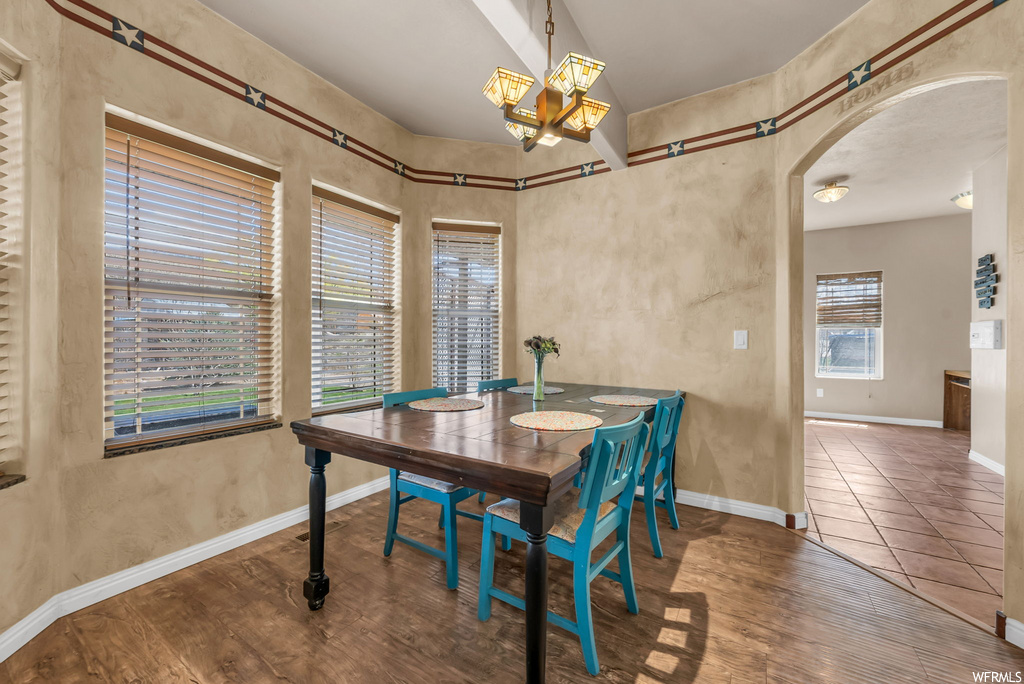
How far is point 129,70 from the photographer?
2.03 m

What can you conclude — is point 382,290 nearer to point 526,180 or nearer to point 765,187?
point 526,180

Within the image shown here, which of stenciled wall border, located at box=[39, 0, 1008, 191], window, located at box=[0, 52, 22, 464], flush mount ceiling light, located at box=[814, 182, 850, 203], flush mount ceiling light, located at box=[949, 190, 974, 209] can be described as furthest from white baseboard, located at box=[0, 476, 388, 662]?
flush mount ceiling light, located at box=[949, 190, 974, 209]

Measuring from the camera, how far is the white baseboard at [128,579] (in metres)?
1.65

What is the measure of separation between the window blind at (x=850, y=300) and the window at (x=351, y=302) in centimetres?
A: 646

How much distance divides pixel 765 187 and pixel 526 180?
1.96 meters

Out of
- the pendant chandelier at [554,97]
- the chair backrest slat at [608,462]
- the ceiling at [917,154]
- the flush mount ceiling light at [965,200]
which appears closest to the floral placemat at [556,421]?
the chair backrest slat at [608,462]

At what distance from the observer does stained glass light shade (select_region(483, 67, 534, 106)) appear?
6.23 feet

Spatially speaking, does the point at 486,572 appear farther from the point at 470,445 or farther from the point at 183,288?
the point at 183,288

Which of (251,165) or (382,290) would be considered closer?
(251,165)

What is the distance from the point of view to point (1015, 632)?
5.34 feet

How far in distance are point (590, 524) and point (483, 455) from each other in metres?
0.47

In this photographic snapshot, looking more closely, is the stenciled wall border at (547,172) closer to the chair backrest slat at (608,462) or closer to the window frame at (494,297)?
the window frame at (494,297)

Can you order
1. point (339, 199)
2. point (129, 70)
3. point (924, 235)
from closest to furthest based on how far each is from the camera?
point (129, 70)
point (339, 199)
point (924, 235)

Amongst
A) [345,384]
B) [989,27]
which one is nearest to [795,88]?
[989,27]
